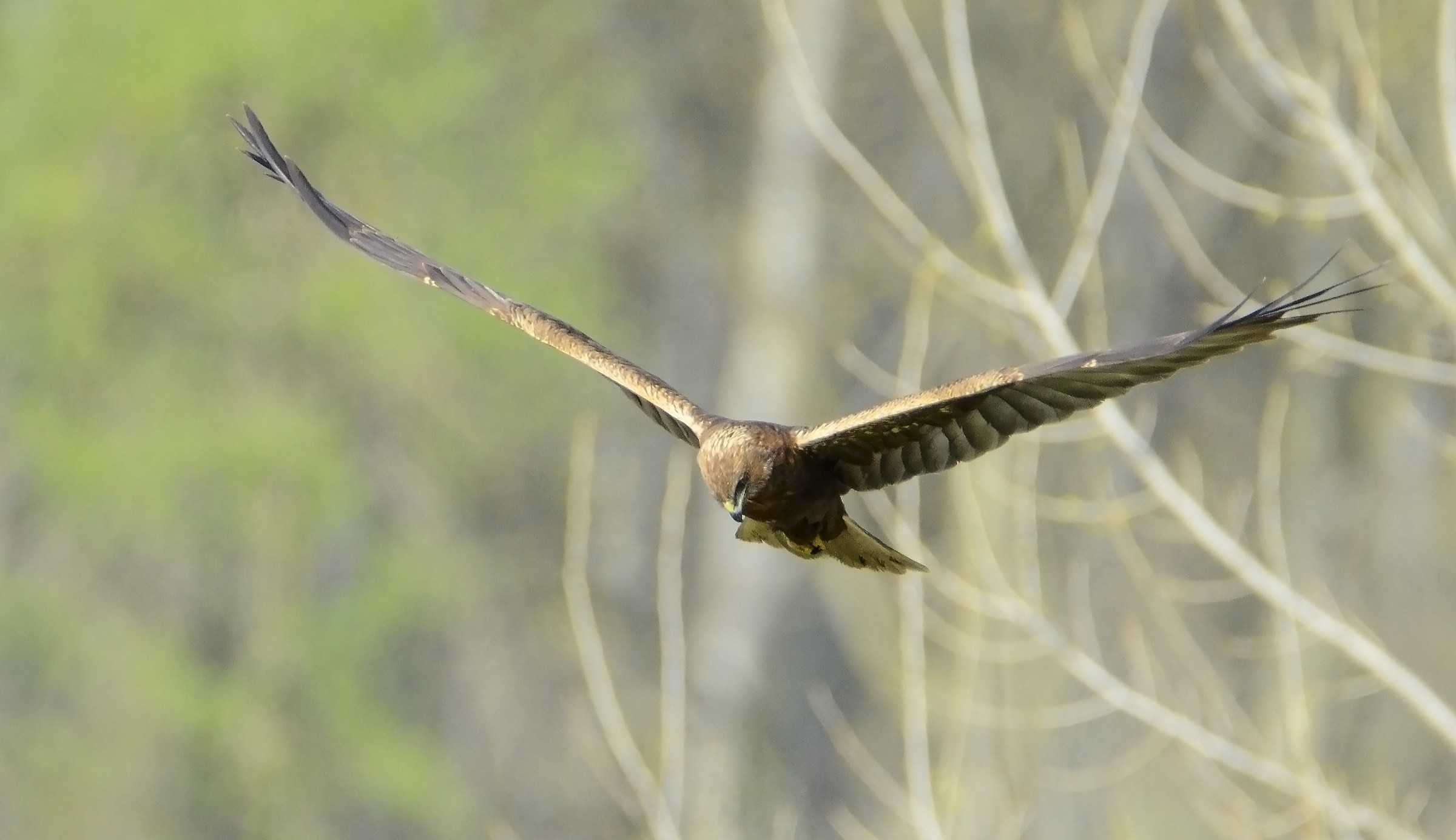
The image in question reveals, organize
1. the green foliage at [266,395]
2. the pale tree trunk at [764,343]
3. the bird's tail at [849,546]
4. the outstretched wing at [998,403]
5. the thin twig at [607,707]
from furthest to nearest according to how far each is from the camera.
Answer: the pale tree trunk at [764,343] < the green foliage at [266,395] < the bird's tail at [849,546] < the thin twig at [607,707] < the outstretched wing at [998,403]

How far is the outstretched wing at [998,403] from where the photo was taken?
362cm

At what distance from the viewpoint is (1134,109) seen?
16.4ft

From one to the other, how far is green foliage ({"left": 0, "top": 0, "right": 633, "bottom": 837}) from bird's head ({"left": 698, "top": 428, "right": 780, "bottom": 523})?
1063 cm

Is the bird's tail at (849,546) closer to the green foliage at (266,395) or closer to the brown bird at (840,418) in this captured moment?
the brown bird at (840,418)

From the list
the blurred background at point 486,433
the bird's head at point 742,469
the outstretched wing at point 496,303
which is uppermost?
the blurred background at point 486,433

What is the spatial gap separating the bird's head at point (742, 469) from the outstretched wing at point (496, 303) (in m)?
0.33

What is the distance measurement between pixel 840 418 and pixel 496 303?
1075mm

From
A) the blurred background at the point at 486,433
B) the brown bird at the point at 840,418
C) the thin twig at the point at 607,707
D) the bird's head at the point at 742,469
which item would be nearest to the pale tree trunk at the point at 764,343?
the blurred background at the point at 486,433

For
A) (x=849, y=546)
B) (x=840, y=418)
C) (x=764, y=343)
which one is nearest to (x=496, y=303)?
(x=840, y=418)

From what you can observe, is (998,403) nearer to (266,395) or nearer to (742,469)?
(742,469)

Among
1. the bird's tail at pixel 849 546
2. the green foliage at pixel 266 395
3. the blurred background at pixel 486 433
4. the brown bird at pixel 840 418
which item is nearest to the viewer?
the brown bird at pixel 840 418

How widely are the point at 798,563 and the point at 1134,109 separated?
1102 centimetres

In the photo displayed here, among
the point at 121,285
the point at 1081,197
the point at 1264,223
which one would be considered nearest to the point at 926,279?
the point at 1081,197

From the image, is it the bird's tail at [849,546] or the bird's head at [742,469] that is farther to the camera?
the bird's tail at [849,546]
